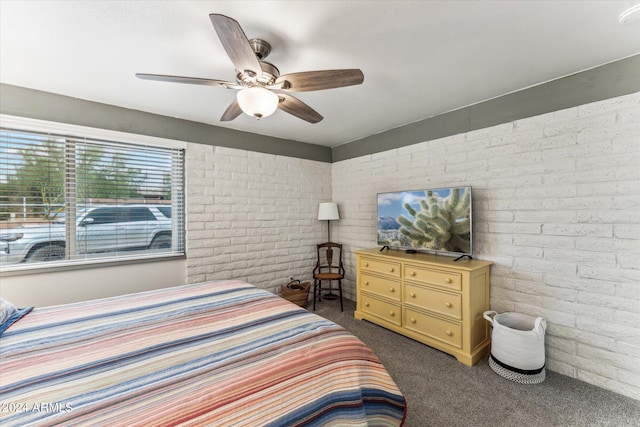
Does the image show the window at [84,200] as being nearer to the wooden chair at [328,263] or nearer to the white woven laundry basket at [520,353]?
the wooden chair at [328,263]

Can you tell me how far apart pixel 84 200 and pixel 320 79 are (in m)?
2.44

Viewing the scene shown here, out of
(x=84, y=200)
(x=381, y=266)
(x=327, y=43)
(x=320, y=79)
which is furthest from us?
(x=381, y=266)

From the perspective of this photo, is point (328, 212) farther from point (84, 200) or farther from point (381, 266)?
point (84, 200)

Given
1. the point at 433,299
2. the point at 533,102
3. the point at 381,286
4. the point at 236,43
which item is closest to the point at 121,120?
the point at 236,43

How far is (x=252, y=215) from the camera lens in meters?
3.30

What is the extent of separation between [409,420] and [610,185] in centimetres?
213

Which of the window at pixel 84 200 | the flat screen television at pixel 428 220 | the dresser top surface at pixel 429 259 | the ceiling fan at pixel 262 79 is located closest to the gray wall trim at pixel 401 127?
the window at pixel 84 200

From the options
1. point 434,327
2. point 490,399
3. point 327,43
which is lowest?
point 490,399

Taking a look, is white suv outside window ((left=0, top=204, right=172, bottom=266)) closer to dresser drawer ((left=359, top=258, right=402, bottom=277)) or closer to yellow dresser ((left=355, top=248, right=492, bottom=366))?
dresser drawer ((left=359, top=258, right=402, bottom=277))

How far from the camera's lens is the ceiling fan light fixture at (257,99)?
1505 millimetres

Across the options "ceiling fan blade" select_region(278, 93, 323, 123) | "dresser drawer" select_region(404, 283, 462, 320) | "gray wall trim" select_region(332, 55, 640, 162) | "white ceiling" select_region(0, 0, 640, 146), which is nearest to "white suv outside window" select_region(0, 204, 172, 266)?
"white ceiling" select_region(0, 0, 640, 146)

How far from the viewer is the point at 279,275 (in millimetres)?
3533

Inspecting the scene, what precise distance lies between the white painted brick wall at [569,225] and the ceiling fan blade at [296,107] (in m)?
1.61

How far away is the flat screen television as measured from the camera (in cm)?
249
